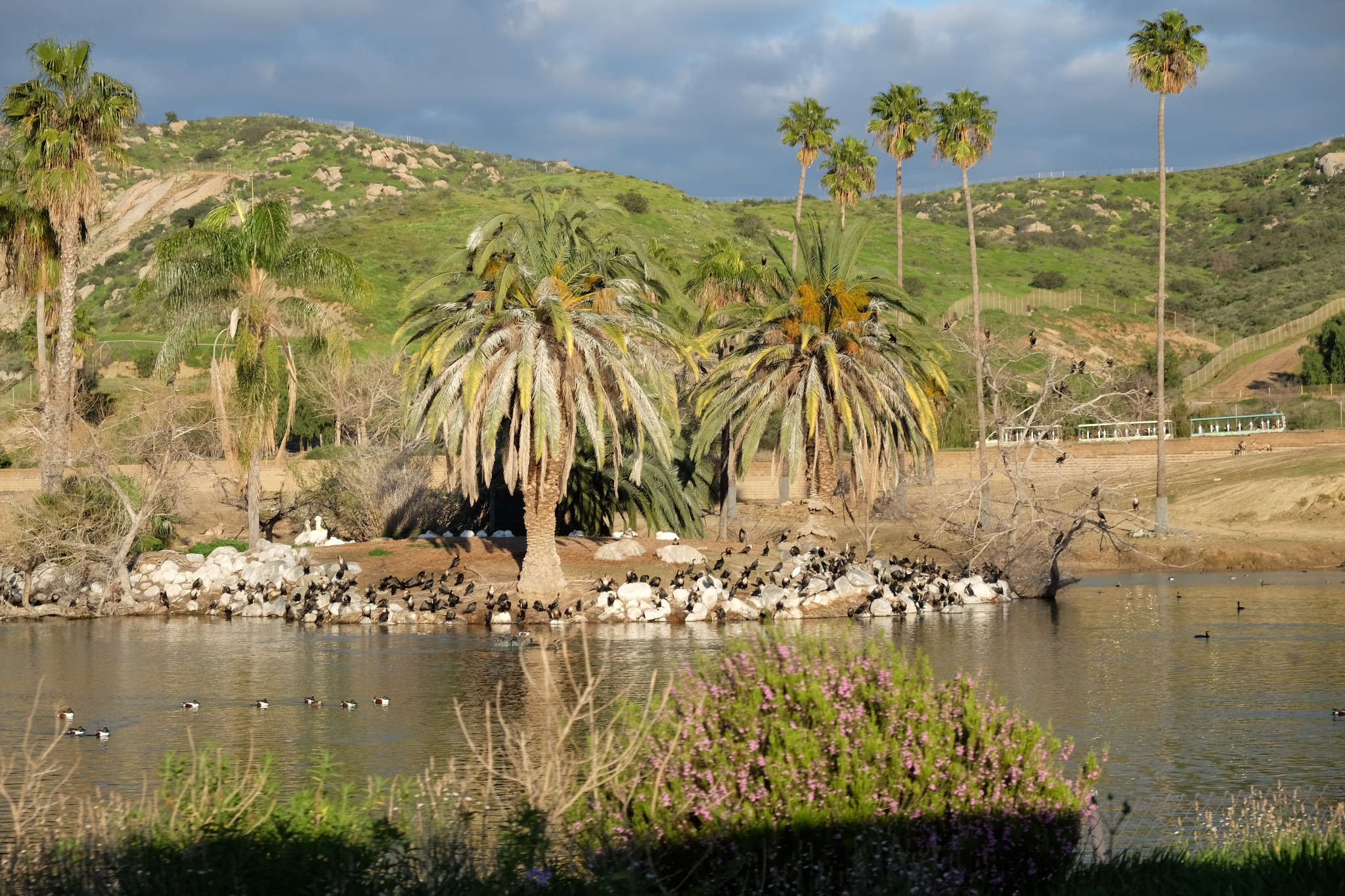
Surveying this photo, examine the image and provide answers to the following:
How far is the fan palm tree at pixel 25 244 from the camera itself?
143 feet

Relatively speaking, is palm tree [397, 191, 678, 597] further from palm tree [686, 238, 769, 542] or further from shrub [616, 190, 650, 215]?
shrub [616, 190, 650, 215]

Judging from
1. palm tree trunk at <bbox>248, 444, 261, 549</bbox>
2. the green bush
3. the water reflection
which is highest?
palm tree trunk at <bbox>248, 444, 261, 549</bbox>

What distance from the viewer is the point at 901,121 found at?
55.8 m

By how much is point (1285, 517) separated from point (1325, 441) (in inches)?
408

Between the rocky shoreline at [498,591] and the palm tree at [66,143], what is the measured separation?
6835 mm

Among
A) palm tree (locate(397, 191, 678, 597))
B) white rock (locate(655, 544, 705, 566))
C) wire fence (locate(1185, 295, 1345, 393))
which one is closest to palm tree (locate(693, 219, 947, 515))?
white rock (locate(655, 544, 705, 566))

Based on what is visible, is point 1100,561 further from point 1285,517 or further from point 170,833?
point 170,833

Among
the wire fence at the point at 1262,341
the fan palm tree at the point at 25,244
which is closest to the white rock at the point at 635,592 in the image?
the fan palm tree at the point at 25,244

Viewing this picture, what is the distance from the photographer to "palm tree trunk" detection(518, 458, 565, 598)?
33.1 m

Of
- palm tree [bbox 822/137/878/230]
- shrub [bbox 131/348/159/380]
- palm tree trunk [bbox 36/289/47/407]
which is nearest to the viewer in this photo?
palm tree trunk [bbox 36/289/47/407]

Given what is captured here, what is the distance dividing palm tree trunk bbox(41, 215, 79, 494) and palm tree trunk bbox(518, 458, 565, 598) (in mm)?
14983

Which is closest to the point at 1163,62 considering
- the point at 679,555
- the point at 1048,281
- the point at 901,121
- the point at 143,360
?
the point at 901,121

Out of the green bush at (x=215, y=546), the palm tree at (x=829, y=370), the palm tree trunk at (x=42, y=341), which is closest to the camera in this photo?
the palm tree at (x=829, y=370)

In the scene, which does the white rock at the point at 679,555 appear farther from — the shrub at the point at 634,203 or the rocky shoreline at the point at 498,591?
the shrub at the point at 634,203
